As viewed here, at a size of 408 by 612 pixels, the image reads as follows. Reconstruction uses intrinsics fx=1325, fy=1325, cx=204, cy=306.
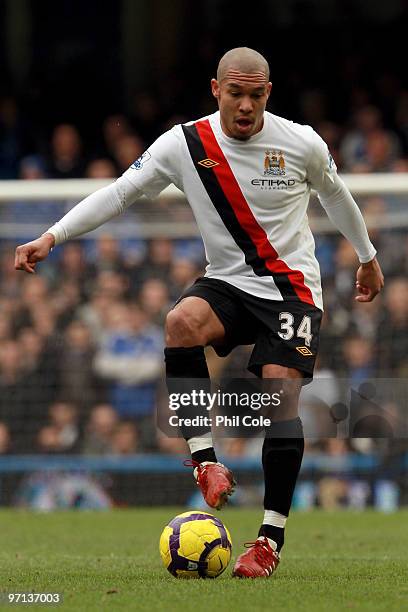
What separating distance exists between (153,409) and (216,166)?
18.5 ft

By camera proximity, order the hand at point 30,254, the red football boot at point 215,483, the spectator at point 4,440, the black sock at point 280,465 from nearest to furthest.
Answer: the red football boot at point 215,483, the hand at point 30,254, the black sock at point 280,465, the spectator at point 4,440

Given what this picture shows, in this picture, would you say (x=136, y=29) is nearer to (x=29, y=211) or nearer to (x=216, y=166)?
(x=29, y=211)

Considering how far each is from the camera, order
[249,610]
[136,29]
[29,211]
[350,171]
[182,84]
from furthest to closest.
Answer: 1. [136,29]
2. [182,84]
3. [350,171]
4. [29,211]
5. [249,610]

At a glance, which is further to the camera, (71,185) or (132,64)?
(132,64)

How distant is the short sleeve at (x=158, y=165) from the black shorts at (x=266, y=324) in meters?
0.51

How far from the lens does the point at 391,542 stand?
7.91 meters

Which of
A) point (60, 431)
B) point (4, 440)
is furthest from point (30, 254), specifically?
point (4, 440)

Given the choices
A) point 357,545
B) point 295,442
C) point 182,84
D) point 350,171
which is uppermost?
point 182,84

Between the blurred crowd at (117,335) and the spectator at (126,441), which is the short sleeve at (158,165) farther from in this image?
the spectator at (126,441)

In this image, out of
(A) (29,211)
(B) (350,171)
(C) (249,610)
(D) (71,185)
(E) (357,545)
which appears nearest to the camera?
(C) (249,610)

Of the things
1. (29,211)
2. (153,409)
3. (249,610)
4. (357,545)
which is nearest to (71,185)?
(29,211)

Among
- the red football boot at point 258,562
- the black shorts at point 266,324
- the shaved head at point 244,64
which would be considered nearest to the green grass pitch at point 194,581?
the red football boot at point 258,562

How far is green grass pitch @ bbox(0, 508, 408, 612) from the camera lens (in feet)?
16.1

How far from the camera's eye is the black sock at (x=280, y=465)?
229 inches
